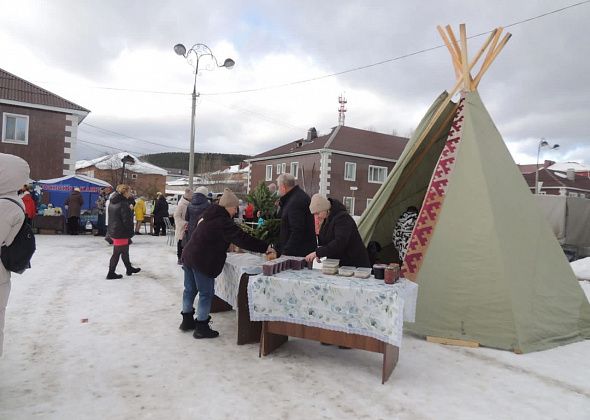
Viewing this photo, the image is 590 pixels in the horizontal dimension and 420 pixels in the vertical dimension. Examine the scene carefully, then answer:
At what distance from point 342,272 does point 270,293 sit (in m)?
A: 0.73

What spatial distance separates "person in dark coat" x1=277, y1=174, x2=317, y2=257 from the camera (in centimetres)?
473

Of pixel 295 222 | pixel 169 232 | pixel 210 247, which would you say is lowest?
pixel 169 232

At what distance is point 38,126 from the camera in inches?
635

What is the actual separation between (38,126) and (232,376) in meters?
16.2

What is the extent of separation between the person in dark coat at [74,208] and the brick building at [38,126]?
122 inches

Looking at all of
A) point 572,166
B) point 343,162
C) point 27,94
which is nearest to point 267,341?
point 27,94

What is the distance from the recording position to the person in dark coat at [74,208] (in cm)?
1380

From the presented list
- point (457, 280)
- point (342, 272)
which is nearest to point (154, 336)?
point (342, 272)

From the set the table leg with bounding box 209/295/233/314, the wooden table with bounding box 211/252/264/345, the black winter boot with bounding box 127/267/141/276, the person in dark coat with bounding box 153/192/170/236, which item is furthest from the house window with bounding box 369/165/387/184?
the wooden table with bounding box 211/252/264/345

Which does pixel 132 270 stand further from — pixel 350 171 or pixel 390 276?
pixel 350 171

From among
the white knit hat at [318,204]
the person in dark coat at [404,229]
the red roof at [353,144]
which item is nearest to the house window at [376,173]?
Result: the red roof at [353,144]

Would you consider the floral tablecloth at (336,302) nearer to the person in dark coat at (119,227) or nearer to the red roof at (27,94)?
the person in dark coat at (119,227)

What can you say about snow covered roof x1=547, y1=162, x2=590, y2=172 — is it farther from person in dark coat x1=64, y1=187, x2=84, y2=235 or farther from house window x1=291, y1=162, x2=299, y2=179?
person in dark coat x1=64, y1=187, x2=84, y2=235

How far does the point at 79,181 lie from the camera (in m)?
14.4
